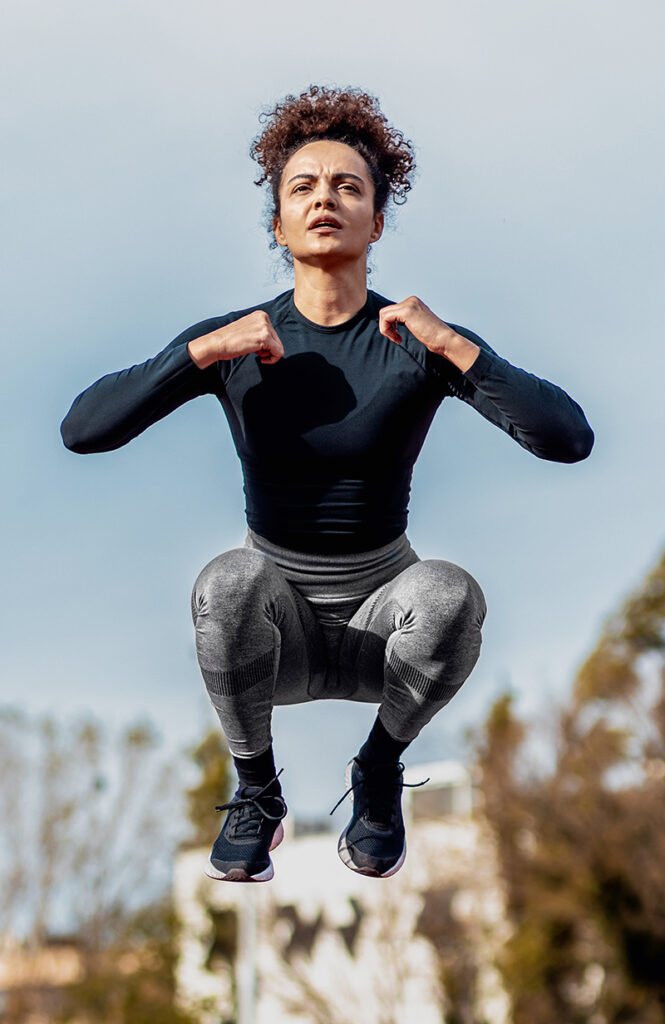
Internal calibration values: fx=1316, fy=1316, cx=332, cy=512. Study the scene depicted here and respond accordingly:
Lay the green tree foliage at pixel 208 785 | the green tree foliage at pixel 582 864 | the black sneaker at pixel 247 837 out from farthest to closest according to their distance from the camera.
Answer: the green tree foliage at pixel 208 785
the green tree foliage at pixel 582 864
the black sneaker at pixel 247 837

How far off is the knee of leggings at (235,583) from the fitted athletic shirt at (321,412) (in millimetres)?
251

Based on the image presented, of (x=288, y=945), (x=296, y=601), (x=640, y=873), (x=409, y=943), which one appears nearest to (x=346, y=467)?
(x=296, y=601)

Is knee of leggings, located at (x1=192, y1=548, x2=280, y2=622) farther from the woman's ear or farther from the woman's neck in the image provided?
the woman's ear

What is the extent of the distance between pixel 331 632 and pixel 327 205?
1292 mm

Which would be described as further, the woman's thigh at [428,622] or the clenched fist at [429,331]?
the woman's thigh at [428,622]

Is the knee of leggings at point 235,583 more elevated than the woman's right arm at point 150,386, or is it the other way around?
the woman's right arm at point 150,386

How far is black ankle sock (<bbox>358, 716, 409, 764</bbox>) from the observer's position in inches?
161

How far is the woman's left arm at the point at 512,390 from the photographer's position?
3600 millimetres

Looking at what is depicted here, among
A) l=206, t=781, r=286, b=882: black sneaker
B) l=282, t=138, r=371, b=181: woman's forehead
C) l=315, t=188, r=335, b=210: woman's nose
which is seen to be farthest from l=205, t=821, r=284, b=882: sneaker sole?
l=282, t=138, r=371, b=181: woman's forehead

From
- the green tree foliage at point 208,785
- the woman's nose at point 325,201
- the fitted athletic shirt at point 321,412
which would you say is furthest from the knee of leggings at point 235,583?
the green tree foliage at point 208,785

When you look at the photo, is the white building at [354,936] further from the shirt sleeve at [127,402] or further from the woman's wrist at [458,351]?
the woman's wrist at [458,351]

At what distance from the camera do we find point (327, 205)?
388 centimetres

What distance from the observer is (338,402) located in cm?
383

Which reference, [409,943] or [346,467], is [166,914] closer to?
[409,943]
